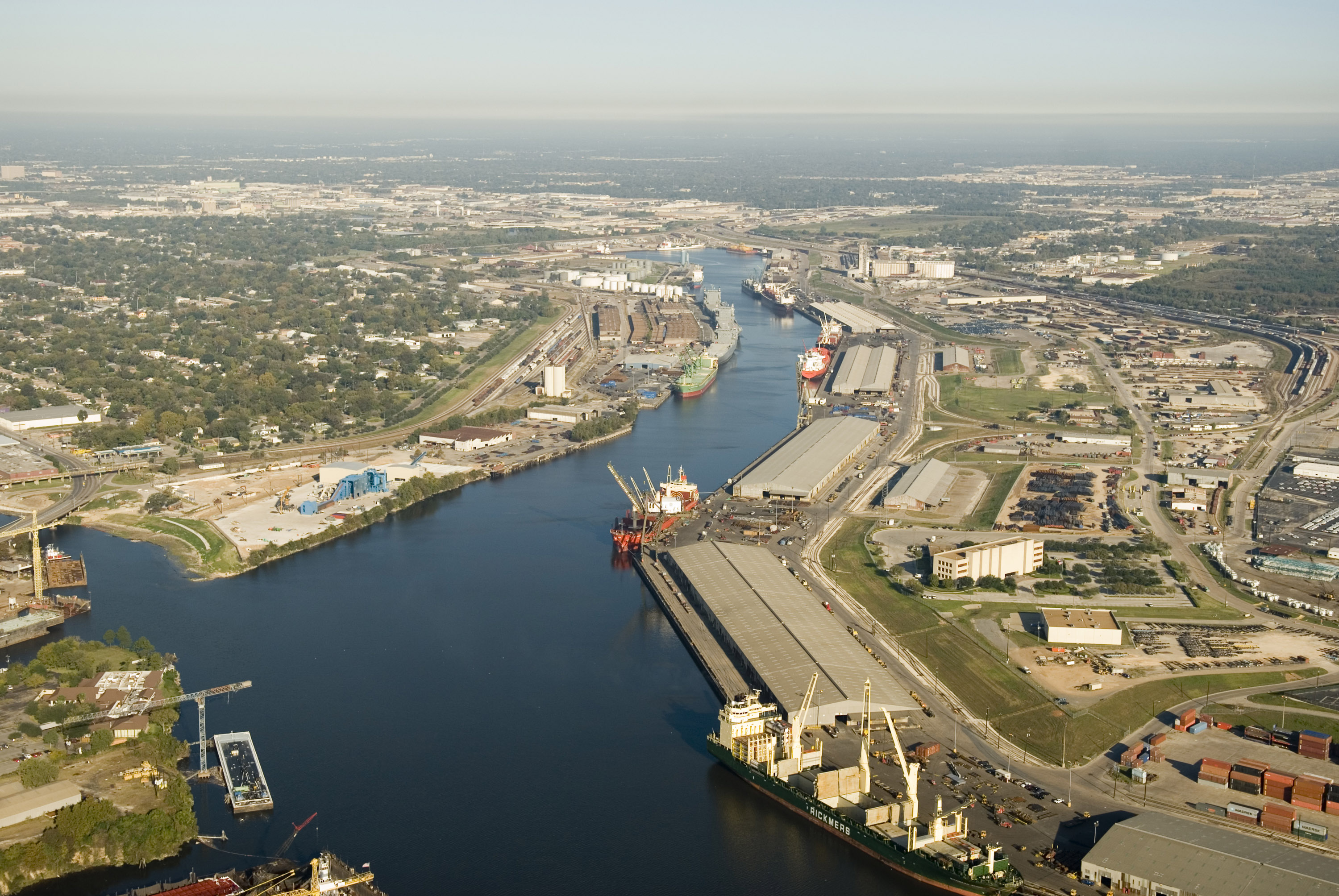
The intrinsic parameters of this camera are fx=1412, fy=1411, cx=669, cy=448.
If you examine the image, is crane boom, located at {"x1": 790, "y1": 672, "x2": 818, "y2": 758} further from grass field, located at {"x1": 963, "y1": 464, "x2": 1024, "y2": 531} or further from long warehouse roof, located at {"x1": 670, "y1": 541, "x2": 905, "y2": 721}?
grass field, located at {"x1": 963, "y1": 464, "x2": 1024, "y2": 531}

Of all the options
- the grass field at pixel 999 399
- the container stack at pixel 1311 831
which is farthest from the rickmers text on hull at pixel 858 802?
the grass field at pixel 999 399

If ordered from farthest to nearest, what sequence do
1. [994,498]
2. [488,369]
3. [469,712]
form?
[488,369]
[994,498]
[469,712]

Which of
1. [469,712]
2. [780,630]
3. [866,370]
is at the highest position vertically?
[866,370]

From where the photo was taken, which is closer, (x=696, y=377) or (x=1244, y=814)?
(x=1244, y=814)

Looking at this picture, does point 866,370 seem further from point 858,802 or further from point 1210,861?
point 1210,861

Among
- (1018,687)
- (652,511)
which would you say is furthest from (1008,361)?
(1018,687)

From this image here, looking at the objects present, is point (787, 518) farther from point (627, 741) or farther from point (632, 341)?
point (632, 341)

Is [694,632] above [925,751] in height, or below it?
below
